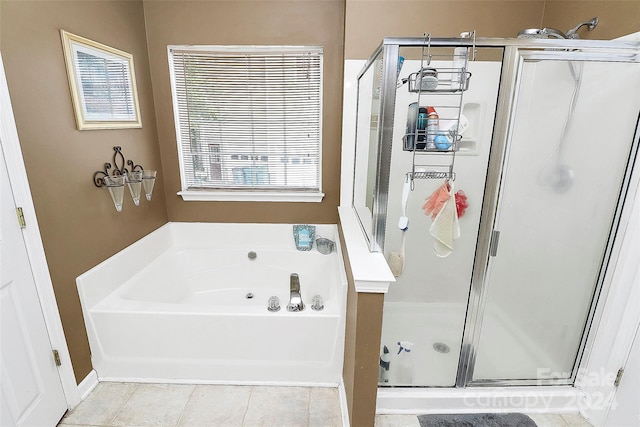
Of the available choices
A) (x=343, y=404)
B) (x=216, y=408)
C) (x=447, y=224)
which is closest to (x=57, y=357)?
(x=216, y=408)

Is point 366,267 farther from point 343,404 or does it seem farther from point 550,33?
point 550,33

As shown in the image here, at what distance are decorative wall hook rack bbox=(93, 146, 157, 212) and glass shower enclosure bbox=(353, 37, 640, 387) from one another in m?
1.46

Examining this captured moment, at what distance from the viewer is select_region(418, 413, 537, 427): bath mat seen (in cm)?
156

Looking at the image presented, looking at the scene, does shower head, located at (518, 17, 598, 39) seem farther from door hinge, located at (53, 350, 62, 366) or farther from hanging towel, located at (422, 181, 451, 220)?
door hinge, located at (53, 350, 62, 366)

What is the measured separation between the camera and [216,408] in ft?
5.37

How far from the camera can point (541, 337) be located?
1729mm

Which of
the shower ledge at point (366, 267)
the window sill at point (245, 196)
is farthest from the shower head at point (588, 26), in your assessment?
the window sill at point (245, 196)

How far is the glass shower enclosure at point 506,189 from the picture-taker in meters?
1.32

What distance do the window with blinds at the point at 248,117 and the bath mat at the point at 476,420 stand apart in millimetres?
1690

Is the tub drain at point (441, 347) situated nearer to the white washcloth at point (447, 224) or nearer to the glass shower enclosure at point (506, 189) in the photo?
the glass shower enclosure at point (506, 189)

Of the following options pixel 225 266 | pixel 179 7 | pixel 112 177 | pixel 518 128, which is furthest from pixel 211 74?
pixel 518 128

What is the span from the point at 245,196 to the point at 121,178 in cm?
91

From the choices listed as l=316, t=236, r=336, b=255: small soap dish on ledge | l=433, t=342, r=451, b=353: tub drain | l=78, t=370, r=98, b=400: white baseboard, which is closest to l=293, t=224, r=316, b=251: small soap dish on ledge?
l=316, t=236, r=336, b=255: small soap dish on ledge

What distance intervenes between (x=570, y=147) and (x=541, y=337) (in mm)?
1057
